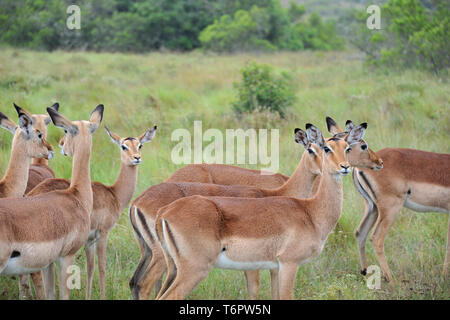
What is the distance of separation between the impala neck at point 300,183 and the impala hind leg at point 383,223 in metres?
0.85

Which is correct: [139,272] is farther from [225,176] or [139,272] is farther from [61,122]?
[225,176]

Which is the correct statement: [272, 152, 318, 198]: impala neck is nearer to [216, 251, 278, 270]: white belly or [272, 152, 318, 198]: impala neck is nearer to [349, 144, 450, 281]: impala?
[349, 144, 450, 281]: impala

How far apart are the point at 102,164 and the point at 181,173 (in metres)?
2.37

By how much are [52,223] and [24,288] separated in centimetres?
117

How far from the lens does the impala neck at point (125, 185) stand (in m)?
5.64

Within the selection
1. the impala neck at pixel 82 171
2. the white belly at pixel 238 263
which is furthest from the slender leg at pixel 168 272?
the impala neck at pixel 82 171

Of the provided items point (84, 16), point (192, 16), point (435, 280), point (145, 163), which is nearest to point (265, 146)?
point (145, 163)

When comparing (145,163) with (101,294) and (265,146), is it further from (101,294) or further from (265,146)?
(101,294)

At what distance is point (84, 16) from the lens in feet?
74.9

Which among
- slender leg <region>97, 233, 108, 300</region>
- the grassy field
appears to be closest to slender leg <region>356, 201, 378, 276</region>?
the grassy field

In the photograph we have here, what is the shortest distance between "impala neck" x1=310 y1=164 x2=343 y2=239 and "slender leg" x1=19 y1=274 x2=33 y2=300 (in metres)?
2.43

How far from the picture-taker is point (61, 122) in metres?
4.64

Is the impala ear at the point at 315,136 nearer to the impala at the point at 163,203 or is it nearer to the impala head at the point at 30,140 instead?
the impala at the point at 163,203

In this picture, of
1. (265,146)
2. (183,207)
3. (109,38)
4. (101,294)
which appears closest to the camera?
(183,207)
